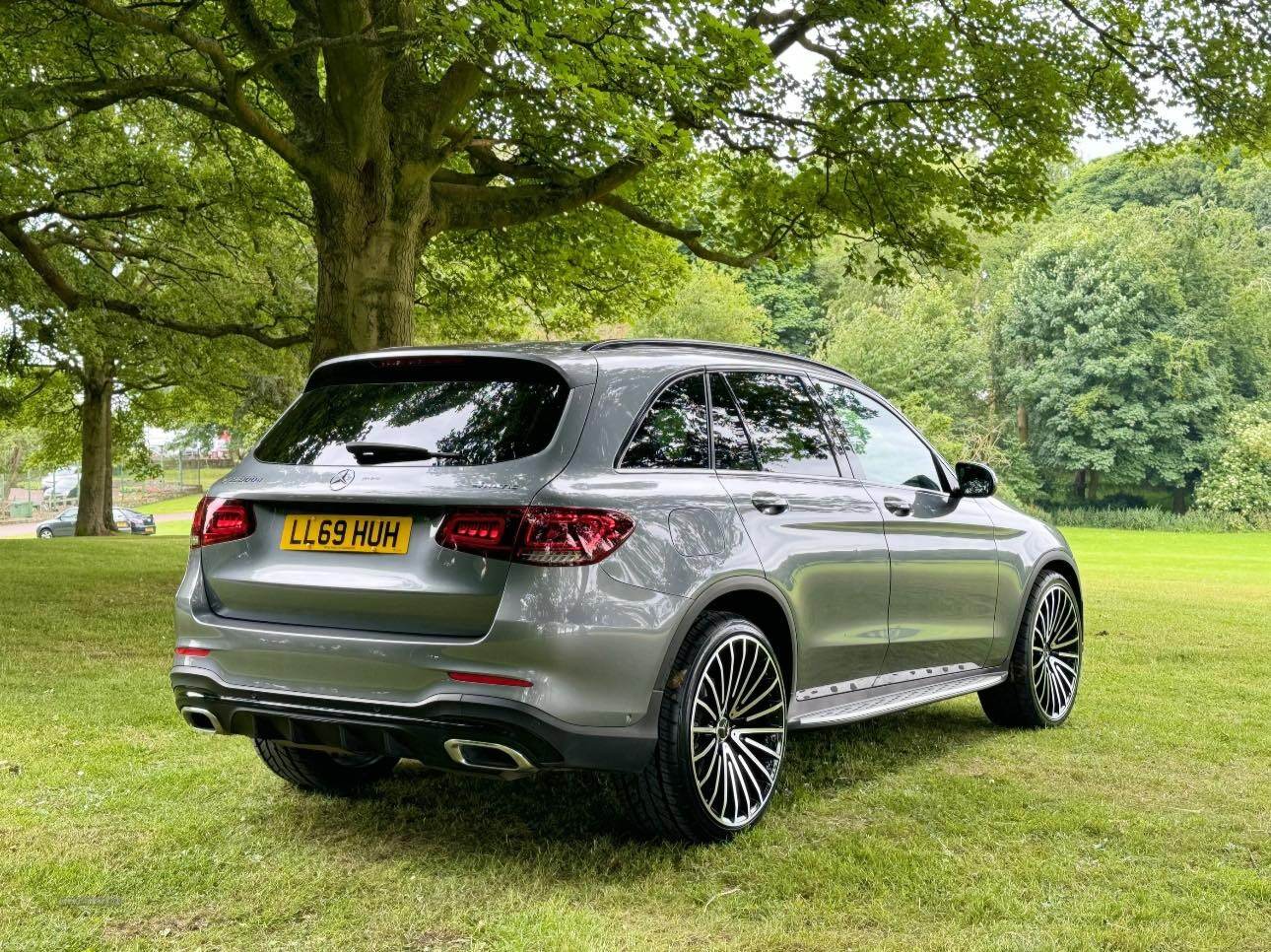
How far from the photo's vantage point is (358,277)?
11.3 meters

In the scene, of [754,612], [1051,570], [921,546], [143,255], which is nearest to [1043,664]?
[1051,570]

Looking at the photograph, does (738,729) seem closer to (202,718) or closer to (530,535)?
(530,535)

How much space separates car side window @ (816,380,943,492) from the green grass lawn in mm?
1378

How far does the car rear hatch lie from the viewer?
424cm

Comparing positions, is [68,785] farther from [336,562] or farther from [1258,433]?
[1258,433]

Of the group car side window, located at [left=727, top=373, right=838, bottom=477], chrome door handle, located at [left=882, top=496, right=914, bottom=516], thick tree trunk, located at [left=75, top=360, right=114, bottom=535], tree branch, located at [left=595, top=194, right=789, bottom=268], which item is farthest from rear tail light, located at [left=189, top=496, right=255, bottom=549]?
thick tree trunk, located at [left=75, top=360, right=114, bottom=535]

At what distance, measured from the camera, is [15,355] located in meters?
22.1

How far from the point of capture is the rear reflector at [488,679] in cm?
410

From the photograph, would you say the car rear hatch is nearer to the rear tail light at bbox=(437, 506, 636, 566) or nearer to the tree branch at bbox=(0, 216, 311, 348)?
the rear tail light at bbox=(437, 506, 636, 566)

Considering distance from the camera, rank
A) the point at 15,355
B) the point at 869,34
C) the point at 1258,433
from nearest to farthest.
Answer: the point at 869,34
the point at 15,355
the point at 1258,433

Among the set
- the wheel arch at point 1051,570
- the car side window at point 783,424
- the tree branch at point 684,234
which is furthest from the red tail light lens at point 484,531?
the tree branch at point 684,234

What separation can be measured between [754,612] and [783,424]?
2.94 feet

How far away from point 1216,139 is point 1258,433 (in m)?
45.6

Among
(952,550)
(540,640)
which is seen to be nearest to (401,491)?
(540,640)
